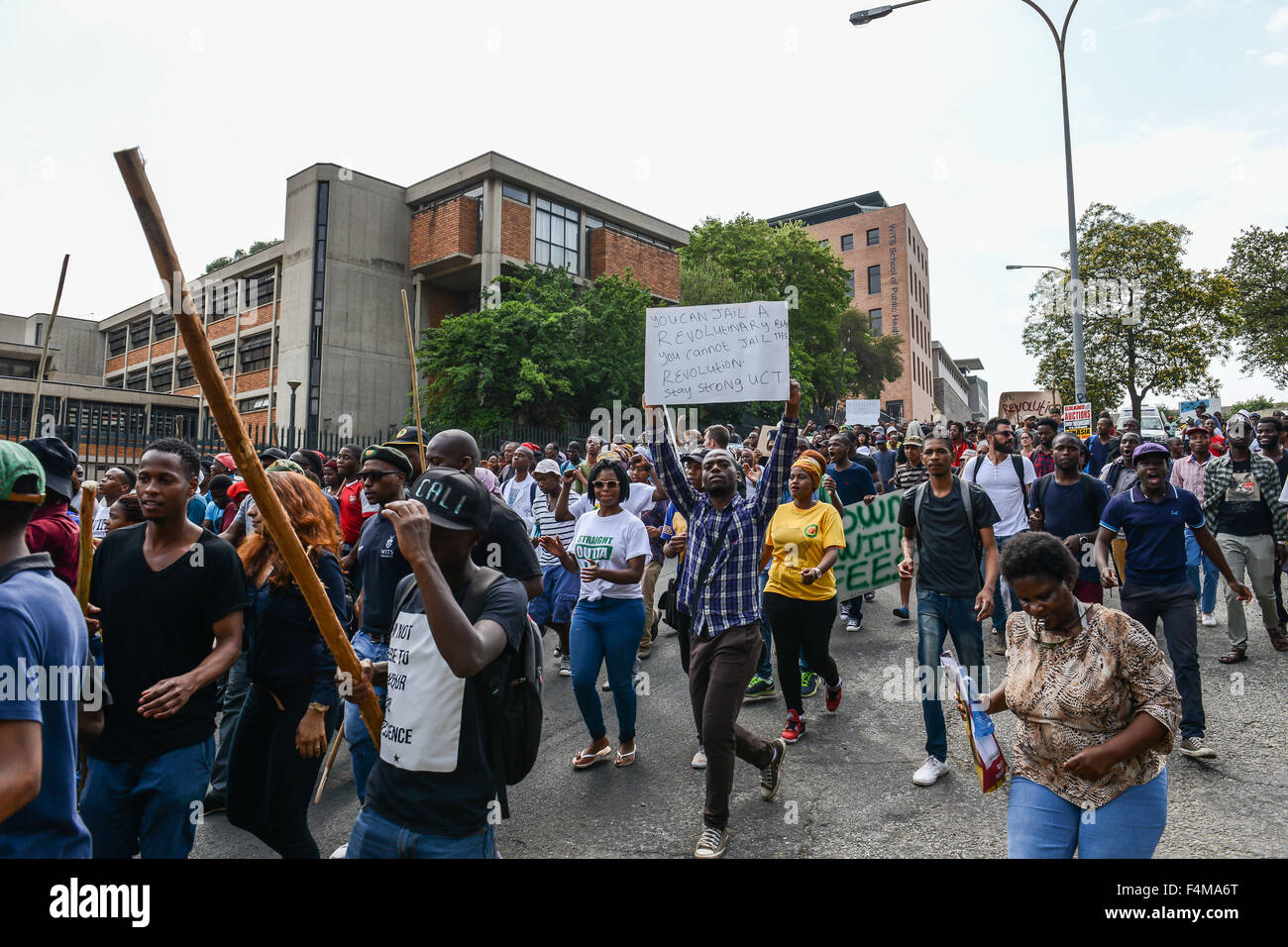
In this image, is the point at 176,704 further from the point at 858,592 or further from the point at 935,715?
the point at 858,592

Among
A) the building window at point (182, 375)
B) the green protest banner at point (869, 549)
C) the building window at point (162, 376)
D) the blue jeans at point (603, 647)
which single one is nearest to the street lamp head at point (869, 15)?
the green protest banner at point (869, 549)

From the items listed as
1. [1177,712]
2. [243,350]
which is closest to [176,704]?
[1177,712]

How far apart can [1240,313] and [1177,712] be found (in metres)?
30.5

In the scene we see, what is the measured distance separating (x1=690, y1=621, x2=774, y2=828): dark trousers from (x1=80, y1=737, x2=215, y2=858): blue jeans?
2360mm

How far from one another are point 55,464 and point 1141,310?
30.5 meters

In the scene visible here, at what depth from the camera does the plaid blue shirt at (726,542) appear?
14.5 feet

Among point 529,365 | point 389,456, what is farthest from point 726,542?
point 529,365

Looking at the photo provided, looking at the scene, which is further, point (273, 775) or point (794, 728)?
point (794, 728)

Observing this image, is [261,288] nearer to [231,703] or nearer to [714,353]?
[714,353]

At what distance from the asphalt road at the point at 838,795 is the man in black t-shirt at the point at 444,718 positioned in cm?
211

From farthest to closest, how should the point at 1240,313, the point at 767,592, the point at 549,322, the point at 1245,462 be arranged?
the point at 1240,313
the point at 549,322
the point at 1245,462
the point at 767,592

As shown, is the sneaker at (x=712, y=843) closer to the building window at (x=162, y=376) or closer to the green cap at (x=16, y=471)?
the green cap at (x=16, y=471)

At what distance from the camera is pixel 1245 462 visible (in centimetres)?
750

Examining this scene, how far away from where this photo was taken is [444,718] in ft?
7.53
